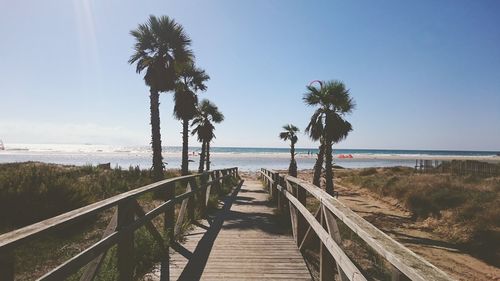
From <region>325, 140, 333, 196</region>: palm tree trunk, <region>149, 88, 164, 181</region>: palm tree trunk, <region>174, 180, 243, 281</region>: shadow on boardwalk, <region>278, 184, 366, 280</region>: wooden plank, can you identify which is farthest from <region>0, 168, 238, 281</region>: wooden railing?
<region>149, 88, 164, 181</region>: palm tree trunk

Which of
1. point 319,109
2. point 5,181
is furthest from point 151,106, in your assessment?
point 5,181

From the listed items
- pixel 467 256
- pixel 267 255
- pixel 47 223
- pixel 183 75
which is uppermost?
pixel 183 75

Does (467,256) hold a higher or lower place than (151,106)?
lower

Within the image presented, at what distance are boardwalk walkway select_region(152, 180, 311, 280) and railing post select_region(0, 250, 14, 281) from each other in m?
2.86

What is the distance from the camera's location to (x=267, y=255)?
6.02 m

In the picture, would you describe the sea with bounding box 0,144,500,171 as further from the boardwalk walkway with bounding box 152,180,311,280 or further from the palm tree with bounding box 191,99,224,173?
the boardwalk walkway with bounding box 152,180,311,280

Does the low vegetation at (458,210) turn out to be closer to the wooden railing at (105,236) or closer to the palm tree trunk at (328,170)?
the palm tree trunk at (328,170)

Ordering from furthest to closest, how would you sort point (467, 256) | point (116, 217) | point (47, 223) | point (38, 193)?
point (467, 256) → point (38, 193) → point (116, 217) → point (47, 223)

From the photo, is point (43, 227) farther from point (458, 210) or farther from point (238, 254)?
point (458, 210)

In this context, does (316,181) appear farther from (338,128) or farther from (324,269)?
(324,269)

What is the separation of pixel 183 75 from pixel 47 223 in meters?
23.8

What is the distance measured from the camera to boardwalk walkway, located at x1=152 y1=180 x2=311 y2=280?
5.04 metres

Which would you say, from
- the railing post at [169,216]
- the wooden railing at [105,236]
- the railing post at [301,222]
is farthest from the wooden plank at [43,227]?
the railing post at [301,222]

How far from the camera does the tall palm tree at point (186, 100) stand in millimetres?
24062
